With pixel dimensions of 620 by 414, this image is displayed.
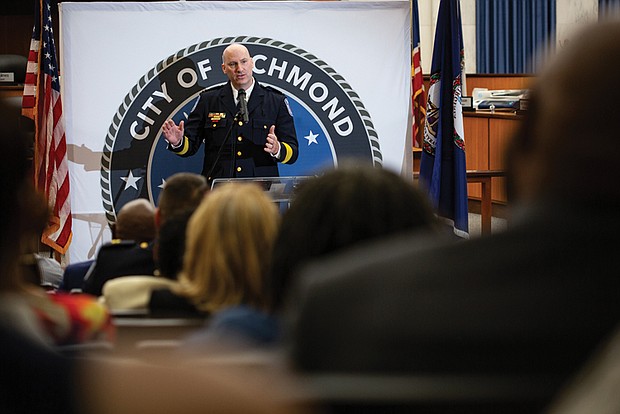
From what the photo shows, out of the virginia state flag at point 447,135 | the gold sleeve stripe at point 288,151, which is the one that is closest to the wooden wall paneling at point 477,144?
the virginia state flag at point 447,135

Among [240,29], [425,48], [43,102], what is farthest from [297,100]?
[425,48]

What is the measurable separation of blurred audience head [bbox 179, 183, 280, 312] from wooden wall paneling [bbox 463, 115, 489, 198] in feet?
27.1

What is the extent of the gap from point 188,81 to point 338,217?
5291 millimetres

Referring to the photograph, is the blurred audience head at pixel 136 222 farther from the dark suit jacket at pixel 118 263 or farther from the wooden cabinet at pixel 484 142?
the wooden cabinet at pixel 484 142

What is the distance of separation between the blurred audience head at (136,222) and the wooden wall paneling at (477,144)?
691 cm

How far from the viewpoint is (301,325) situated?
0.80 metres

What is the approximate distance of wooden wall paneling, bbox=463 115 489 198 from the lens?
33.4 feet

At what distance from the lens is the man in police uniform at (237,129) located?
250 inches

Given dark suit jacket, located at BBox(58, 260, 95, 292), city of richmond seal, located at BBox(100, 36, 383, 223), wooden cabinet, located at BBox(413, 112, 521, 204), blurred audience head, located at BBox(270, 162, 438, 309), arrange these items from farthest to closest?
wooden cabinet, located at BBox(413, 112, 521, 204) → city of richmond seal, located at BBox(100, 36, 383, 223) → dark suit jacket, located at BBox(58, 260, 95, 292) → blurred audience head, located at BBox(270, 162, 438, 309)

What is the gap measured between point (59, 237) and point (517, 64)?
9858mm

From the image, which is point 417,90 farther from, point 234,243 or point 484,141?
point 234,243

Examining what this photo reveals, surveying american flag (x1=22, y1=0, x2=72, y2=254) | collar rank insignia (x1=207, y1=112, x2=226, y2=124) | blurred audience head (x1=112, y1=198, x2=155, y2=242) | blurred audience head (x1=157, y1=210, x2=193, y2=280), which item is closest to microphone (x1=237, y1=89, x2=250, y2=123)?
collar rank insignia (x1=207, y1=112, x2=226, y2=124)

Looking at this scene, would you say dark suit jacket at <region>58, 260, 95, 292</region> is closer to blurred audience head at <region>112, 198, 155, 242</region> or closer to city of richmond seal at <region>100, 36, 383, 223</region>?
blurred audience head at <region>112, 198, 155, 242</region>

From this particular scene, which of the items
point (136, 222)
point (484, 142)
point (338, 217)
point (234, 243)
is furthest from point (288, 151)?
point (338, 217)
